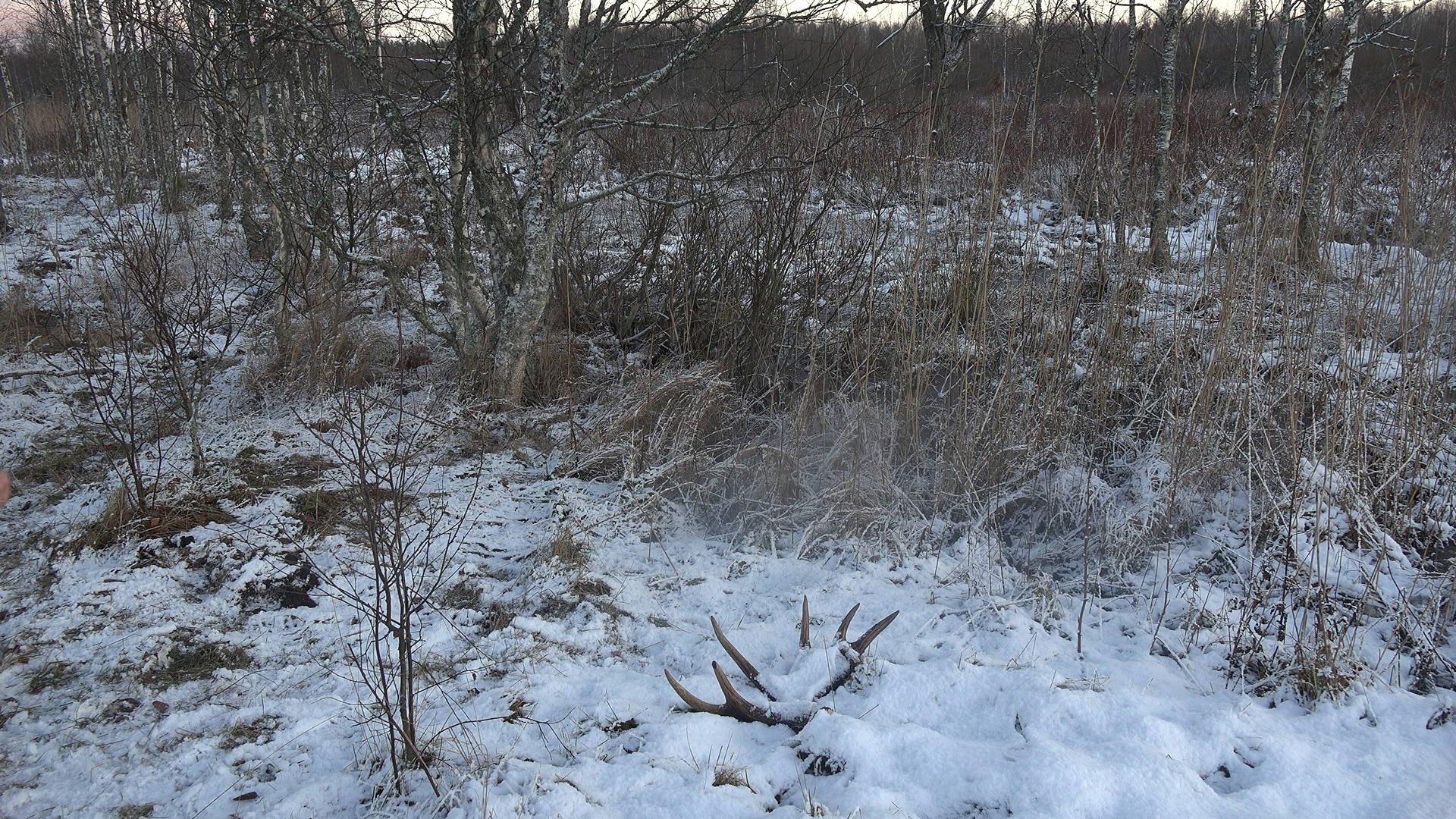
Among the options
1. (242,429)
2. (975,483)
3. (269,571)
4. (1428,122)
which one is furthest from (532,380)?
(1428,122)

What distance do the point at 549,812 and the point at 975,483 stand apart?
2.51 m

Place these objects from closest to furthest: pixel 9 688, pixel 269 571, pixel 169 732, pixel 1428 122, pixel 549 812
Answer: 1. pixel 549 812
2. pixel 169 732
3. pixel 9 688
4. pixel 269 571
5. pixel 1428 122

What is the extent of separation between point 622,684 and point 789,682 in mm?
556

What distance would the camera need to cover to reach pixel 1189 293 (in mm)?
4023

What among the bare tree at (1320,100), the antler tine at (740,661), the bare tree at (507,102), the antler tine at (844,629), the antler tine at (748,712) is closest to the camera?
the antler tine at (748,712)

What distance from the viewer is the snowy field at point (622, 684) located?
209cm

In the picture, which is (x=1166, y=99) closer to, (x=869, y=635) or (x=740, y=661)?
(x=869, y=635)

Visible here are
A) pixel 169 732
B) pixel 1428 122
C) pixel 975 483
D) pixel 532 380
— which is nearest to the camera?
pixel 169 732

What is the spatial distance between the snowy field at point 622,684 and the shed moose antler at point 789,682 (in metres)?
0.04

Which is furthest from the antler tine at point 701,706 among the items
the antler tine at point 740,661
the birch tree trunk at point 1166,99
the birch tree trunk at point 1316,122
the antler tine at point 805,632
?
the birch tree trunk at point 1166,99

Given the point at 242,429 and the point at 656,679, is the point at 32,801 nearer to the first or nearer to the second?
the point at 656,679

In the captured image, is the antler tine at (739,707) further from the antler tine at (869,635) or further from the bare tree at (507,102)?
the bare tree at (507,102)

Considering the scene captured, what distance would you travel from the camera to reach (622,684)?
2.64 metres

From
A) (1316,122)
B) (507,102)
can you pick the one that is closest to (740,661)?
(507,102)
